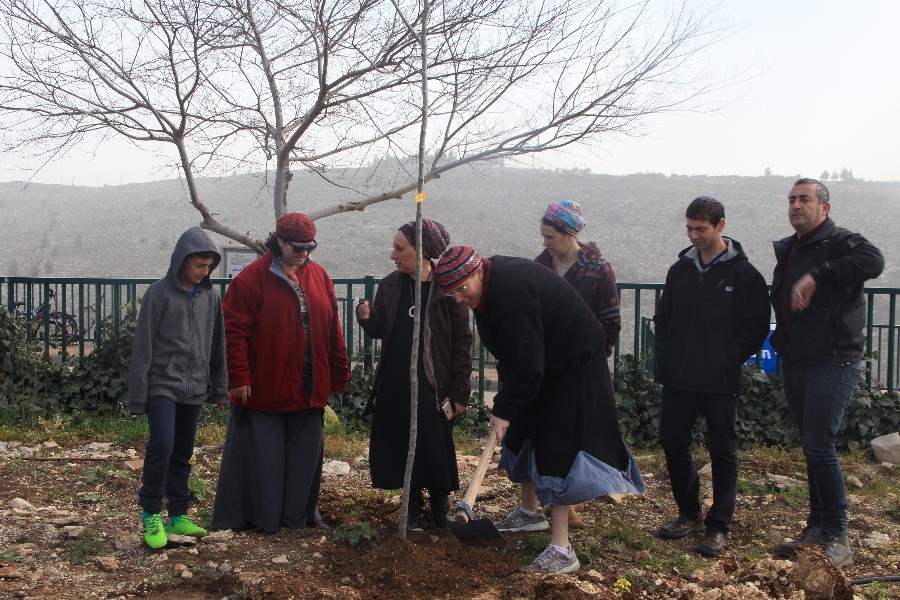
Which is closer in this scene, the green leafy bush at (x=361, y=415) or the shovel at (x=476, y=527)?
the shovel at (x=476, y=527)

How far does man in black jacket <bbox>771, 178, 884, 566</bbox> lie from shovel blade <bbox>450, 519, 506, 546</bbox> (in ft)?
4.80

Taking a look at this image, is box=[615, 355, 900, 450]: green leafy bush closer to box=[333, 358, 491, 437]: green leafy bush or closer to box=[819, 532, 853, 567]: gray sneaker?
box=[333, 358, 491, 437]: green leafy bush

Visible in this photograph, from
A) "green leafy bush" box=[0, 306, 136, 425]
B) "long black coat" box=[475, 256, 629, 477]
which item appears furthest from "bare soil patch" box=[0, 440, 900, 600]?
"green leafy bush" box=[0, 306, 136, 425]

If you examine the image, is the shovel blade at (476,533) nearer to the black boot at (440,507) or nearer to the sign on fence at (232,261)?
the black boot at (440,507)

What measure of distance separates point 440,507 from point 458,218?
50715mm

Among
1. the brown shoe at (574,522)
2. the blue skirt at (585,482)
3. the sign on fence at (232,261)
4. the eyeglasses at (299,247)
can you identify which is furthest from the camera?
the sign on fence at (232,261)

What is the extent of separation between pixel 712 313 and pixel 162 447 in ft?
9.28

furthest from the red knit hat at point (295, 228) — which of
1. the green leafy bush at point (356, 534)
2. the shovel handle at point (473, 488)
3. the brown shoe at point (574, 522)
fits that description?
the brown shoe at point (574, 522)

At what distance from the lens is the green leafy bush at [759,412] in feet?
21.4

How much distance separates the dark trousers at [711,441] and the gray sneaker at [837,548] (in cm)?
46

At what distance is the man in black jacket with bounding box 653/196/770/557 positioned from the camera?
412 cm

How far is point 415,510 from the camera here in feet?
14.4

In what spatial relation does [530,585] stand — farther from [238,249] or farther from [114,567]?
[238,249]

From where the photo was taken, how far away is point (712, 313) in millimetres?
4172
